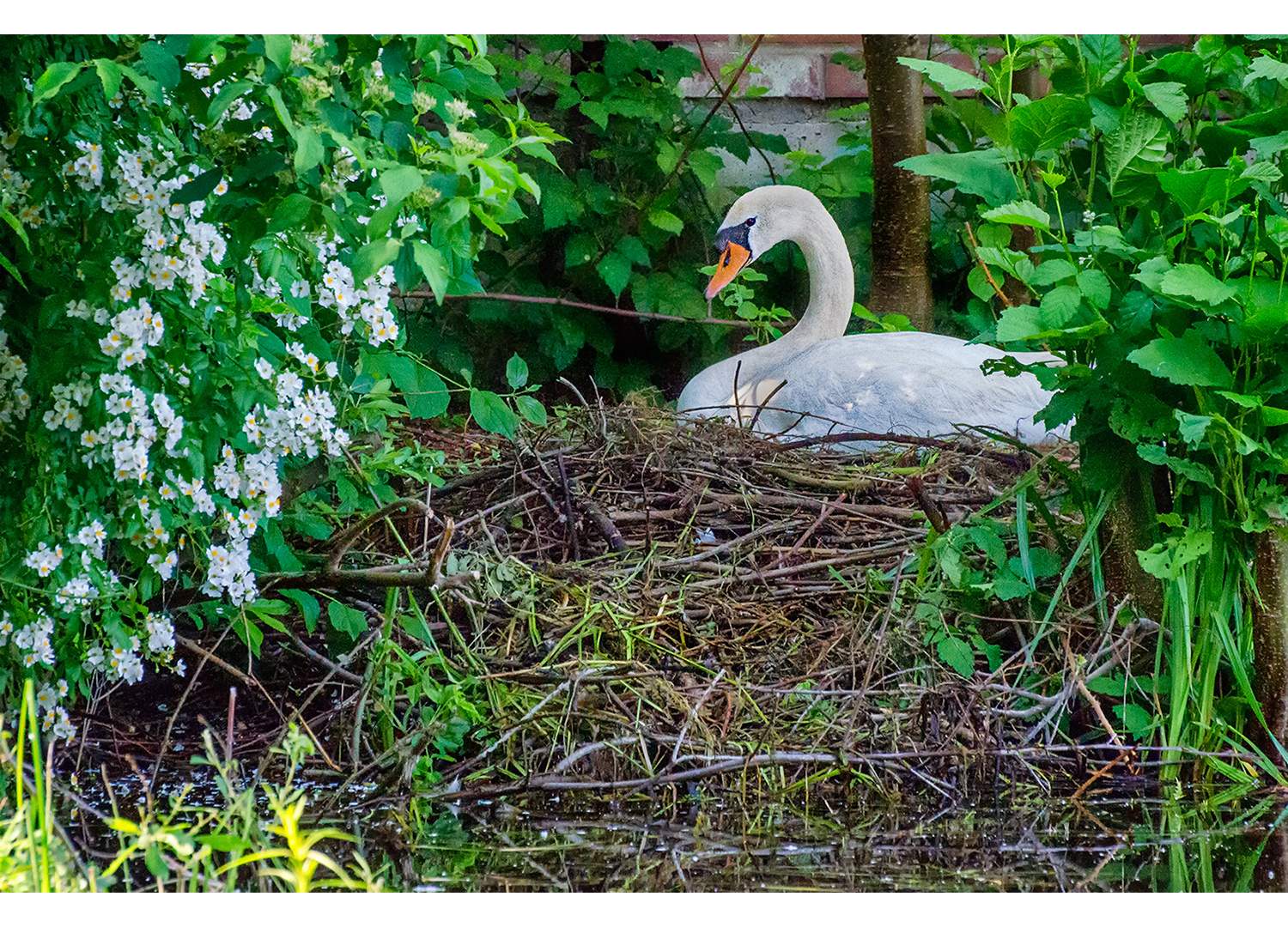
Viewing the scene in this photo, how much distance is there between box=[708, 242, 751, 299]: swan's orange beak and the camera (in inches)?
162

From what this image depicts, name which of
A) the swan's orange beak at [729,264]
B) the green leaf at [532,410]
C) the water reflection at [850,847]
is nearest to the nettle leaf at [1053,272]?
the water reflection at [850,847]

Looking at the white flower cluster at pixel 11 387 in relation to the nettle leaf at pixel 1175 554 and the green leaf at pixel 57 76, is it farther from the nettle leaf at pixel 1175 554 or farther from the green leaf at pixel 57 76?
the nettle leaf at pixel 1175 554

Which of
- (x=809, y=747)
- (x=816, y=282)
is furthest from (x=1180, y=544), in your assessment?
(x=816, y=282)

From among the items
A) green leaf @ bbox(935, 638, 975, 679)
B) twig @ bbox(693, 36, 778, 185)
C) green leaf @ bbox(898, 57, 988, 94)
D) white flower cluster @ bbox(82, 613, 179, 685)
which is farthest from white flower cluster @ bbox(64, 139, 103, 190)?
twig @ bbox(693, 36, 778, 185)

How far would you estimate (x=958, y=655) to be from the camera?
229 cm

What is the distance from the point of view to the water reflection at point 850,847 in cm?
164

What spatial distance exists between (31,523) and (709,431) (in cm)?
168

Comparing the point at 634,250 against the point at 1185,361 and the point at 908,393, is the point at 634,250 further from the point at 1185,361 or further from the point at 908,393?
the point at 1185,361

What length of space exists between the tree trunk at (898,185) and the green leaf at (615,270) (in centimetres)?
79

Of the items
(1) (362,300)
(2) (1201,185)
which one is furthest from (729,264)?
(2) (1201,185)

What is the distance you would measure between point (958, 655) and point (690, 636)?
0.48m

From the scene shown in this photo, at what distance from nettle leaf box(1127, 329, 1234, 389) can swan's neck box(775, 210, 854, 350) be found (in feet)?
7.01

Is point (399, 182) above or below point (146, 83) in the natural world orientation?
below

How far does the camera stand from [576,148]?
4.68 metres
